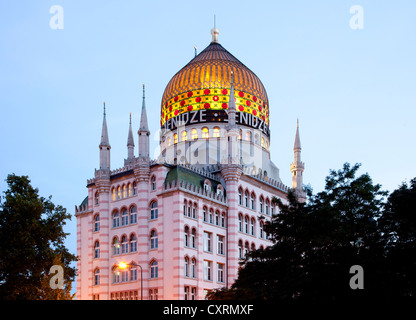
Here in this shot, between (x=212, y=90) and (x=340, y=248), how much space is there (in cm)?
4190

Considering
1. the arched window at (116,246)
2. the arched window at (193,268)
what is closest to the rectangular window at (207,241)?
the arched window at (193,268)

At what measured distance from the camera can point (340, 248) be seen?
43219mm

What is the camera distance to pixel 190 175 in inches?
2724

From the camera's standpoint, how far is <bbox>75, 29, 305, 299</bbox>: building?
65.8 metres

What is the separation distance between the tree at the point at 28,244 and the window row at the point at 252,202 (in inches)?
898

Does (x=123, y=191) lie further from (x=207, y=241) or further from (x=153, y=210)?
(x=207, y=241)

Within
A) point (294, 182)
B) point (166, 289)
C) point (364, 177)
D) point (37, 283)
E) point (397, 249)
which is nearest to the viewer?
point (397, 249)

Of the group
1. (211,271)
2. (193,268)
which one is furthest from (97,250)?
(211,271)

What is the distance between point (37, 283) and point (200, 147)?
30630 millimetres

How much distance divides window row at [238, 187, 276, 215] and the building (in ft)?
0.39

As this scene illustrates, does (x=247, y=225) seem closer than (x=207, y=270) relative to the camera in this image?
No
